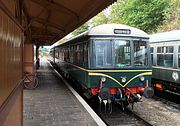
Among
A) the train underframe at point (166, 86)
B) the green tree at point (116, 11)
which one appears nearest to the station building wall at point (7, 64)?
the train underframe at point (166, 86)

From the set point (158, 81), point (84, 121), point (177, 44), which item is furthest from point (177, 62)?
point (84, 121)

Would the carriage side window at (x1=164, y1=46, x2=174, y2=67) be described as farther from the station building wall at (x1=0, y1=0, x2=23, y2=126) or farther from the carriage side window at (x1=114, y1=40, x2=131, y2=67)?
the station building wall at (x1=0, y1=0, x2=23, y2=126)

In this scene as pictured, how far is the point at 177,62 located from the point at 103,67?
145 inches

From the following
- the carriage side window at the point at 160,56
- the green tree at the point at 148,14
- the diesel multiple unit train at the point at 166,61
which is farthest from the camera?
the green tree at the point at 148,14

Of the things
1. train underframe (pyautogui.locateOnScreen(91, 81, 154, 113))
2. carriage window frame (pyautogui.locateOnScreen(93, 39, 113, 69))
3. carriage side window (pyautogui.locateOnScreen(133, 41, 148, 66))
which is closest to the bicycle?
train underframe (pyautogui.locateOnScreen(91, 81, 154, 113))

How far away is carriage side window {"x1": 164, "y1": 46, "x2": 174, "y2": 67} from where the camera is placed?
12312mm

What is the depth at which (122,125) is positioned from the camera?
28.5 feet

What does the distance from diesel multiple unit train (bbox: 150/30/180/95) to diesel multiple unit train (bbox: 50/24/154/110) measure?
2.18 metres

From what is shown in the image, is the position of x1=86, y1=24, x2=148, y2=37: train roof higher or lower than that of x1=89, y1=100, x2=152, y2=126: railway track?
higher

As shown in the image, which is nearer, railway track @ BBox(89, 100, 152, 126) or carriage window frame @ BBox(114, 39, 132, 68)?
railway track @ BBox(89, 100, 152, 126)

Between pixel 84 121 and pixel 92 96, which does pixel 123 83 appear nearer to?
pixel 92 96

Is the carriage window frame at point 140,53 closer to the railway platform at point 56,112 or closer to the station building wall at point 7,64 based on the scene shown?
the railway platform at point 56,112

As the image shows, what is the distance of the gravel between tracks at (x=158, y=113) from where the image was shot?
29.7ft

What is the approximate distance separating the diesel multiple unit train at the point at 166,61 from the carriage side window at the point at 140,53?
7.02 feet
